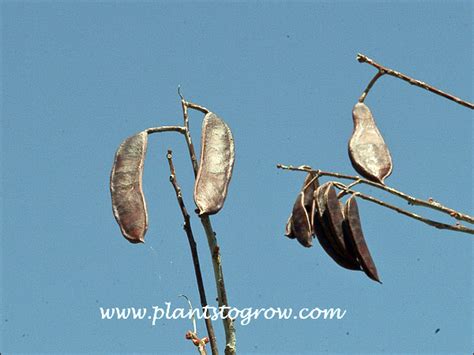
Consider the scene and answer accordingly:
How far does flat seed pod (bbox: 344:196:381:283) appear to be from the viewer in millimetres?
2854

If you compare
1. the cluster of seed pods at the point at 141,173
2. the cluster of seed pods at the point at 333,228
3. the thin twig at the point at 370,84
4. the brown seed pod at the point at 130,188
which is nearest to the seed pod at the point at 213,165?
the cluster of seed pods at the point at 141,173

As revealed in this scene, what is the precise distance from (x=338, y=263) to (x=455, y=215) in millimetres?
441

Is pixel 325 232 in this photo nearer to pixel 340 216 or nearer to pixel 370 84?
pixel 340 216

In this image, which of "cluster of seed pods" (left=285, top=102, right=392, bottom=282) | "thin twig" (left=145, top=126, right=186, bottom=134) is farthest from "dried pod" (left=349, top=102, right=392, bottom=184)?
"thin twig" (left=145, top=126, right=186, bottom=134)

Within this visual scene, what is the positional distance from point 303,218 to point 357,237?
0.20 meters

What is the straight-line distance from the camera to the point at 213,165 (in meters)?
2.80

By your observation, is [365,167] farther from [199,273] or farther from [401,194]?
[199,273]

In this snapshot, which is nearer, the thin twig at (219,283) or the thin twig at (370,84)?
the thin twig at (219,283)

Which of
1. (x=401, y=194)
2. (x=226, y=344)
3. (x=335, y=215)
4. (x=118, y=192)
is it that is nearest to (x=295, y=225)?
(x=335, y=215)

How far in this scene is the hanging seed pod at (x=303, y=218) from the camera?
9.75ft

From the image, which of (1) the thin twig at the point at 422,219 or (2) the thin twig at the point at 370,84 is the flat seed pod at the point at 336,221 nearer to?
(1) the thin twig at the point at 422,219

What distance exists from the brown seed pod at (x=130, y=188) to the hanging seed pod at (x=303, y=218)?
53 cm

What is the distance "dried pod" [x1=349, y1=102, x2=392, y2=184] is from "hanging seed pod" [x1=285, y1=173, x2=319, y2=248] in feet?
0.60

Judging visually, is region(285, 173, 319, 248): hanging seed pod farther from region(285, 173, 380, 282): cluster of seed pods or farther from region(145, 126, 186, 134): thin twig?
region(145, 126, 186, 134): thin twig
